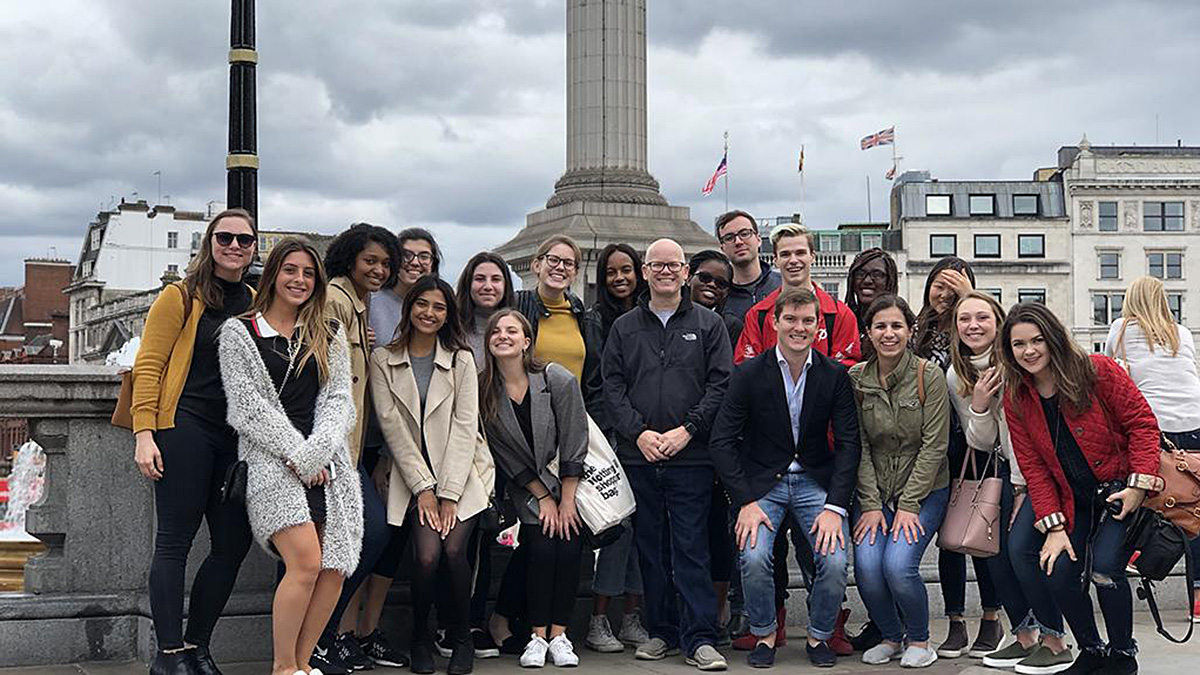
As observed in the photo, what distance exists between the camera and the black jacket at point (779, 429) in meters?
7.72

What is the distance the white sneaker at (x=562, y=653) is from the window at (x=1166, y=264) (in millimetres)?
72985

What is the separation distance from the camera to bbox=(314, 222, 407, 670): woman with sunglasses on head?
7.15m

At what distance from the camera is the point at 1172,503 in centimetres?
707

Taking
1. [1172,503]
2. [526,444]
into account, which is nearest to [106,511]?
[526,444]

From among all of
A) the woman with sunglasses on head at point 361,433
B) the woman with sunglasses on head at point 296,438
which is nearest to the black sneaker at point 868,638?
the woman with sunglasses on head at point 361,433

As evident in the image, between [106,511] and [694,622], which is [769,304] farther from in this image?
[106,511]

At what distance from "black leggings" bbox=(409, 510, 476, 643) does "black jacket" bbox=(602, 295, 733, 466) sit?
1099 millimetres

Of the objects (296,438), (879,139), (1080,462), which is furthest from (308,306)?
(879,139)

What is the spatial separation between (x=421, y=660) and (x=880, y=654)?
236 cm

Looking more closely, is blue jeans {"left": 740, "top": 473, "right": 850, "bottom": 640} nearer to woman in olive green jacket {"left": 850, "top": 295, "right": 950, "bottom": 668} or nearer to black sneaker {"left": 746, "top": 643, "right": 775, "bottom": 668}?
black sneaker {"left": 746, "top": 643, "right": 775, "bottom": 668}

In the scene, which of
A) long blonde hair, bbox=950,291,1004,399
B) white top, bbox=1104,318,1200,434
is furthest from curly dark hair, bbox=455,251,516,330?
white top, bbox=1104,318,1200,434

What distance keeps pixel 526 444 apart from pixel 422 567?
2.85ft

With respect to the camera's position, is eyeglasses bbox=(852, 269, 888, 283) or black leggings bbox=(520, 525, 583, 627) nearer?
black leggings bbox=(520, 525, 583, 627)

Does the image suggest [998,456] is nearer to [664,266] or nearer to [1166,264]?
Result: [664,266]
